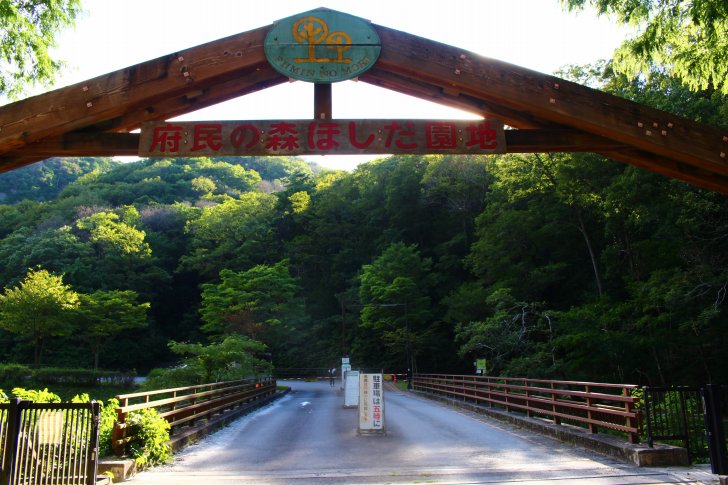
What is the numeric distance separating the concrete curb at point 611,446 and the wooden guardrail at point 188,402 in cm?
713

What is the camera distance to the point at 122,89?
6176mm

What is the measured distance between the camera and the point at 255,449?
980cm

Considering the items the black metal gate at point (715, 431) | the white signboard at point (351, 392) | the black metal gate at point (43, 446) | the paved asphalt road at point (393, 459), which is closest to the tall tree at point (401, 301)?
the white signboard at point (351, 392)

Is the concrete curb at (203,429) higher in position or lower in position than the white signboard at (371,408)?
lower

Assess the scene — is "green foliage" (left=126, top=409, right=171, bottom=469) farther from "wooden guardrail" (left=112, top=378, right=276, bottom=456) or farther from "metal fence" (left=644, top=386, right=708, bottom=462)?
"metal fence" (left=644, top=386, right=708, bottom=462)

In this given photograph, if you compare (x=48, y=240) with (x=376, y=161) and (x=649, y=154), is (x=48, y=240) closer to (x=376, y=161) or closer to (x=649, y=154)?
(x=376, y=161)

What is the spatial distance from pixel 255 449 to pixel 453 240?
37871 millimetres

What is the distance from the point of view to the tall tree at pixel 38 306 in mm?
44312

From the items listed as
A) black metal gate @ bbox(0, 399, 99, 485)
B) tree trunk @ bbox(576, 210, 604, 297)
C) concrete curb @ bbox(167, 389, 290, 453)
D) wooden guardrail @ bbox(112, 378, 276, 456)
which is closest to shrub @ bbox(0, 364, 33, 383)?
wooden guardrail @ bbox(112, 378, 276, 456)

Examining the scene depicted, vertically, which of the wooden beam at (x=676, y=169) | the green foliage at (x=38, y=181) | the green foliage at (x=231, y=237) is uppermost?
the green foliage at (x=38, y=181)

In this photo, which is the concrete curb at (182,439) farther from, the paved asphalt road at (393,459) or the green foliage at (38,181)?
the green foliage at (38,181)

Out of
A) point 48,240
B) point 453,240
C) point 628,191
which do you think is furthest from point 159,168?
point 628,191

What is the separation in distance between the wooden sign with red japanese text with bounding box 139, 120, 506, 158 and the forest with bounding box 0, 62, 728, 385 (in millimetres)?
6424

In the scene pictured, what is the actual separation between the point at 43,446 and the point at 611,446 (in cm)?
761
